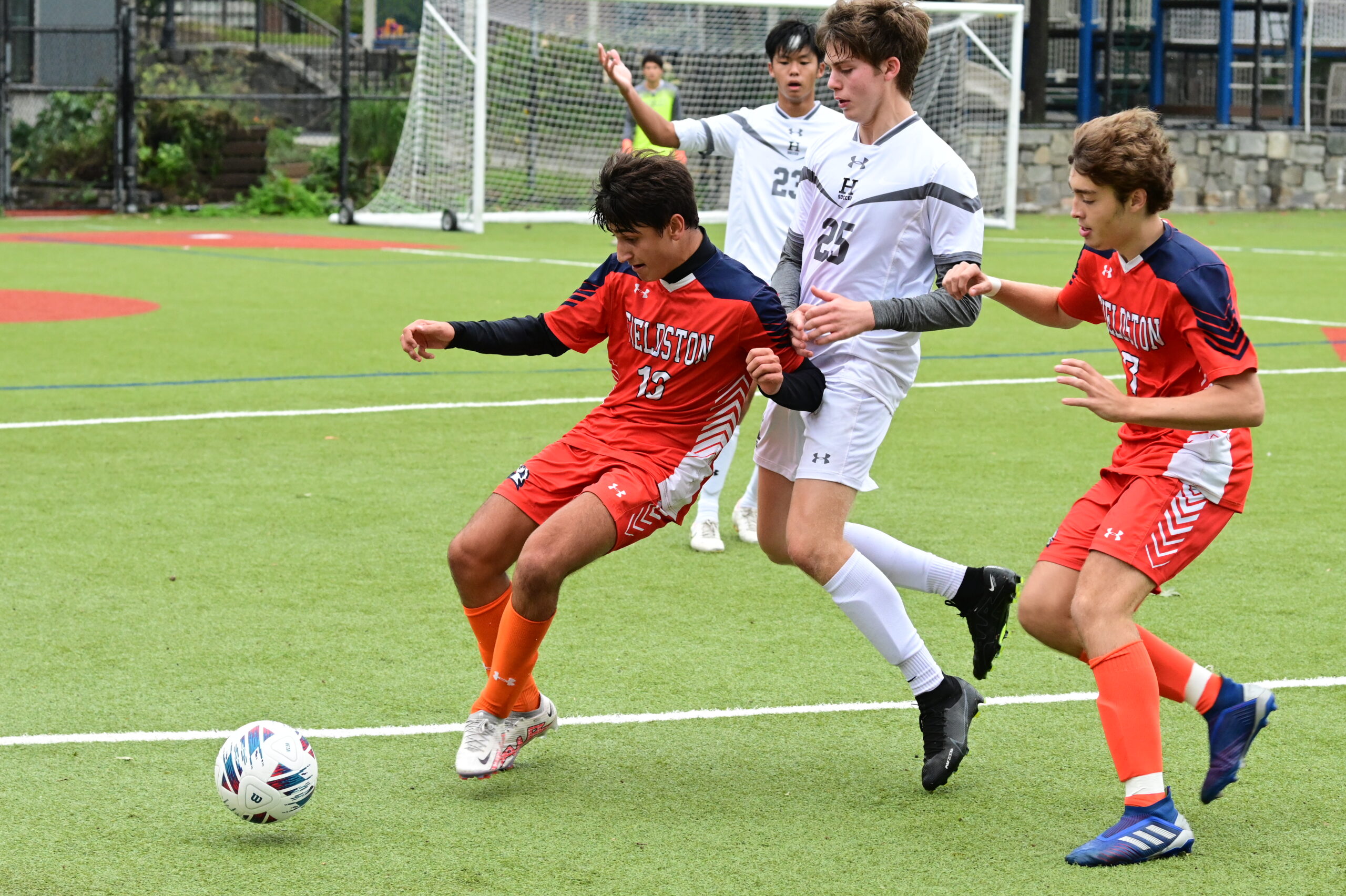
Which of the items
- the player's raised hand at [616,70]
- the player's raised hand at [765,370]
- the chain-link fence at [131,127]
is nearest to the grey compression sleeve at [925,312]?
the player's raised hand at [765,370]

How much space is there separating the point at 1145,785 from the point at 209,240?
19331mm

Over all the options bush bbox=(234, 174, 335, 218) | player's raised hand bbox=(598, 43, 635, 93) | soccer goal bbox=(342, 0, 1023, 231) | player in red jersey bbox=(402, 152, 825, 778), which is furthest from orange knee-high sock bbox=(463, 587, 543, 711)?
bush bbox=(234, 174, 335, 218)

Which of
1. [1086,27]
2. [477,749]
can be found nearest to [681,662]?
[477,749]

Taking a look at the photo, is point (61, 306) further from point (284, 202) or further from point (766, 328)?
point (284, 202)

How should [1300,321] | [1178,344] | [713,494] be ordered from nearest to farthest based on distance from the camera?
1. [1178,344]
2. [713,494]
3. [1300,321]

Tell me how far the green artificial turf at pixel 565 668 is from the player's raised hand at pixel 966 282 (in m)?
1.25

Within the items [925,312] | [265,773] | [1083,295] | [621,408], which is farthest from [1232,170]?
[265,773]

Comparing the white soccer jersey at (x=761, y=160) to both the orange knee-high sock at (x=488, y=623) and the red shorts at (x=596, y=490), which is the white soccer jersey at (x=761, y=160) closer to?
the red shorts at (x=596, y=490)

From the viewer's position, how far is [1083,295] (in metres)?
4.29

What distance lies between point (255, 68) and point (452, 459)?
2978 cm

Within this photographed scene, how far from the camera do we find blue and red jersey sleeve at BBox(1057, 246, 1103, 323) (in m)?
4.18

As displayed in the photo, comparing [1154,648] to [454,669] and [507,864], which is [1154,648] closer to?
[507,864]

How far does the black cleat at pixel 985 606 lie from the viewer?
473cm

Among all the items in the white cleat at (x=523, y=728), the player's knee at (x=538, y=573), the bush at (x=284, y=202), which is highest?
the bush at (x=284, y=202)
